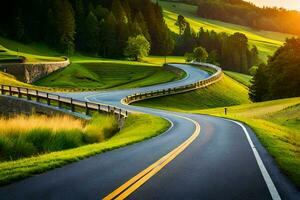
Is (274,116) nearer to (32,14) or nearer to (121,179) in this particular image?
(121,179)

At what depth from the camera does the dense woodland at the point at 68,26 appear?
12575 centimetres

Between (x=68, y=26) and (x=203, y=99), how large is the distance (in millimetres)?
68503

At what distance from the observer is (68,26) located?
408ft

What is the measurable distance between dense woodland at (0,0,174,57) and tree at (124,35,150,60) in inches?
337

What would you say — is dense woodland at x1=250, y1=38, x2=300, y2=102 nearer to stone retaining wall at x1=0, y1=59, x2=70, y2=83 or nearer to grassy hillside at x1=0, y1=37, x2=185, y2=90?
grassy hillside at x1=0, y1=37, x2=185, y2=90

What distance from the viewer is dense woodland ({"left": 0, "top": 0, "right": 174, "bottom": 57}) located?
125750 millimetres

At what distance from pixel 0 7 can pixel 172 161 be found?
457 feet

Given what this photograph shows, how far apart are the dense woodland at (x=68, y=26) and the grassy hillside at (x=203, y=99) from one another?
186ft

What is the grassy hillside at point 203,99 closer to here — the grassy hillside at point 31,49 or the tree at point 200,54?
the grassy hillside at point 31,49

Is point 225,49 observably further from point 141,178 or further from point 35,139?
point 141,178

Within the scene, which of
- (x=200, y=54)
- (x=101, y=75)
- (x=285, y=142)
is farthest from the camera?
(x=200, y=54)

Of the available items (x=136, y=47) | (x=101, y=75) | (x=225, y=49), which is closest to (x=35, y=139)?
(x=101, y=75)

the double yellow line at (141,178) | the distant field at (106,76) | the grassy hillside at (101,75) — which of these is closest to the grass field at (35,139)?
the double yellow line at (141,178)

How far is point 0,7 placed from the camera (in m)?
139
